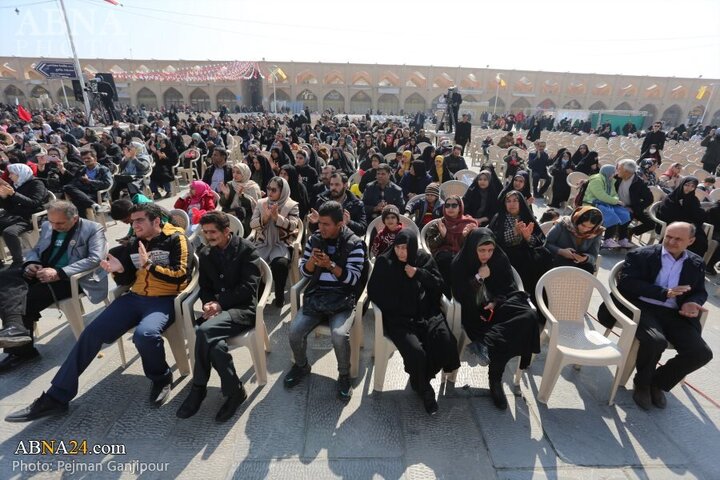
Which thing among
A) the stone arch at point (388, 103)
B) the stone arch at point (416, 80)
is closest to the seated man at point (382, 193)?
the stone arch at point (388, 103)

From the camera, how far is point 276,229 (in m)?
3.64

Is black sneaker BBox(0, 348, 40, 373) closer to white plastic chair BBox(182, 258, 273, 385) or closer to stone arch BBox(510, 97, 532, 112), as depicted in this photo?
white plastic chair BBox(182, 258, 273, 385)

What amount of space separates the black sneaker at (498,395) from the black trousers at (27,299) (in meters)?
3.41

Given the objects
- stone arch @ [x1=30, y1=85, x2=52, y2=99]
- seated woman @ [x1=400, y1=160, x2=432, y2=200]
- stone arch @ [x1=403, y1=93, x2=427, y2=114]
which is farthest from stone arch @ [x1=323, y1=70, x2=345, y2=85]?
seated woman @ [x1=400, y1=160, x2=432, y2=200]

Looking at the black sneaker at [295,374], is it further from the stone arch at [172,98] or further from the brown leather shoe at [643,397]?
the stone arch at [172,98]

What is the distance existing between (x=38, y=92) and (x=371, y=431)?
62416 millimetres

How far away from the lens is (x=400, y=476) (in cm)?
202

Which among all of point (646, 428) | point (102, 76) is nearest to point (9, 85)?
point (102, 76)

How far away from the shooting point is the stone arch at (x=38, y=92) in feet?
145

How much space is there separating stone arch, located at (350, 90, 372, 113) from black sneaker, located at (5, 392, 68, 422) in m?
49.4

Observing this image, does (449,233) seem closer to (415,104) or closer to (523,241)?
(523,241)

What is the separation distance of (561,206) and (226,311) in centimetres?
741

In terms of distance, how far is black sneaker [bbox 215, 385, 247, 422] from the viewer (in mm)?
2332

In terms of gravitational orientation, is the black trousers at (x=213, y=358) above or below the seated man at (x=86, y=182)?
below
